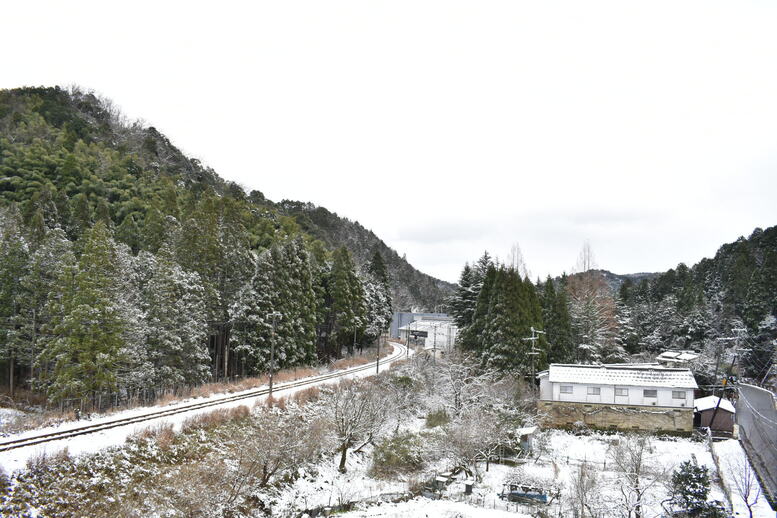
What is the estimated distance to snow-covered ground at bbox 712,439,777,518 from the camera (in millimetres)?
21431

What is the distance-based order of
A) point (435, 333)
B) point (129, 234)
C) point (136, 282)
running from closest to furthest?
point (136, 282) → point (129, 234) → point (435, 333)

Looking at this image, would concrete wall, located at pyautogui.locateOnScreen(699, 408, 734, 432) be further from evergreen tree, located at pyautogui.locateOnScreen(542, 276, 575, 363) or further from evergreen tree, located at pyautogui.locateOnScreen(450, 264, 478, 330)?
evergreen tree, located at pyautogui.locateOnScreen(450, 264, 478, 330)

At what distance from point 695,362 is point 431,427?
2987 cm

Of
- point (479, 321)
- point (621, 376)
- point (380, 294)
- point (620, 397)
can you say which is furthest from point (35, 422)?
point (380, 294)

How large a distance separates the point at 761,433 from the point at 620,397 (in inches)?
343

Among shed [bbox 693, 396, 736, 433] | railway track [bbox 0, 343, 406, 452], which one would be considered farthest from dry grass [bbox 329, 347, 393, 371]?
shed [bbox 693, 396, 736, 433]

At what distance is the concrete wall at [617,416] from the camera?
34791 mm

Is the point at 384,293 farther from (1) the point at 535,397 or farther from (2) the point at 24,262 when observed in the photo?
(2) the point at 24,262

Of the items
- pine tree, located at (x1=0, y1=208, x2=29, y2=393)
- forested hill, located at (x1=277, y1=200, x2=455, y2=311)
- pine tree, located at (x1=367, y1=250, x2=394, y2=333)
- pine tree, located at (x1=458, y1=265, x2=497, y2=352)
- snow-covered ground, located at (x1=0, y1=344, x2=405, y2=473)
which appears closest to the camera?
snow-covered ground, located at (x1=0, y1=344, x2=405, y2=473)

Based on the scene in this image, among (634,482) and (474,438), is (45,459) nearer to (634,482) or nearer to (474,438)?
(474,438)

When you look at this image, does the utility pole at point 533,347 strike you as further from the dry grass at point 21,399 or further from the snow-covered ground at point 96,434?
the dry grass at point 21,399

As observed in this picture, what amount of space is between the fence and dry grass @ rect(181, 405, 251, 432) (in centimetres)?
2529

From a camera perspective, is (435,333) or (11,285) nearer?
(11,285)

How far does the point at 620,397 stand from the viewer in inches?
1422
